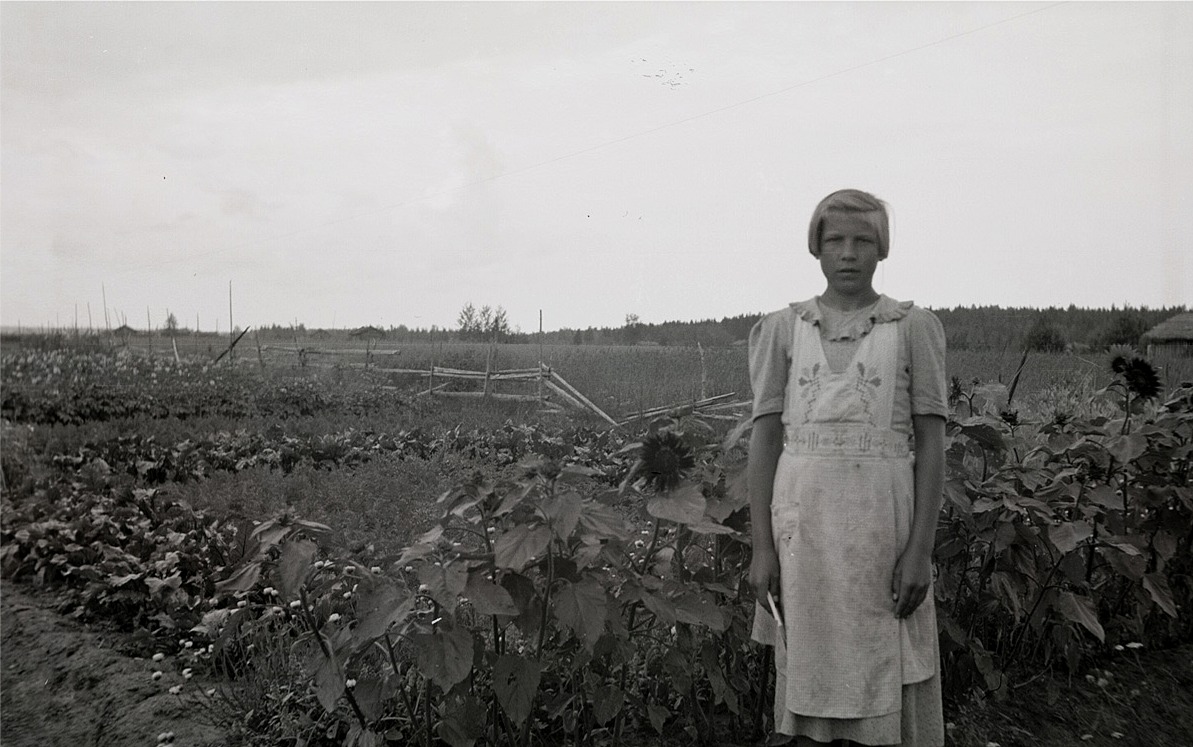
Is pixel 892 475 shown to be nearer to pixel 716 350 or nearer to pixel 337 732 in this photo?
pixel 337 732

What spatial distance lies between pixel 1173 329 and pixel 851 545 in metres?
7.46

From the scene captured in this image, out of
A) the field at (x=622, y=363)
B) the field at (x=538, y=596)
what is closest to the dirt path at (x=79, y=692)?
the field at (x=538, y=596)

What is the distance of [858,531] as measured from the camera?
181cm

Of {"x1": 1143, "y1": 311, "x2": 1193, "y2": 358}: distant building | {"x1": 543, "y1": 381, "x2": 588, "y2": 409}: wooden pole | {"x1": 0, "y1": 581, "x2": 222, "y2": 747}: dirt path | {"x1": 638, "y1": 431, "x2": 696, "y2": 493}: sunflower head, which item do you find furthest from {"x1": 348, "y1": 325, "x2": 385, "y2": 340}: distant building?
{"x1": 1143, "y1": 311, "x2": 1193, "y2": 358}: distant building

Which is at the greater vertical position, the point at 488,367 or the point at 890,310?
the point at 890,310

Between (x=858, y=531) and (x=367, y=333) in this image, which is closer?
(x=858, y=531)

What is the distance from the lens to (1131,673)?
3.16 metres

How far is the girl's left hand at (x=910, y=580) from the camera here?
179cm

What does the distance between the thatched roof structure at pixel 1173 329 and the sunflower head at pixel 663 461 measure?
7.38 meters

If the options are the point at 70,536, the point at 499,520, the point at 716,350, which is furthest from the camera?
the point at 716,350

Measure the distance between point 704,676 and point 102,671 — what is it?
2379 millimetres

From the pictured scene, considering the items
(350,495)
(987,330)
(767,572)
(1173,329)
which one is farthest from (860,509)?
(1173,329)

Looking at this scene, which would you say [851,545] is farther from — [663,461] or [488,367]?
[488,367]

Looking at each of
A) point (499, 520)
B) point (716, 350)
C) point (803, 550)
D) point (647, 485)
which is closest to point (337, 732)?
point (499, 520)
